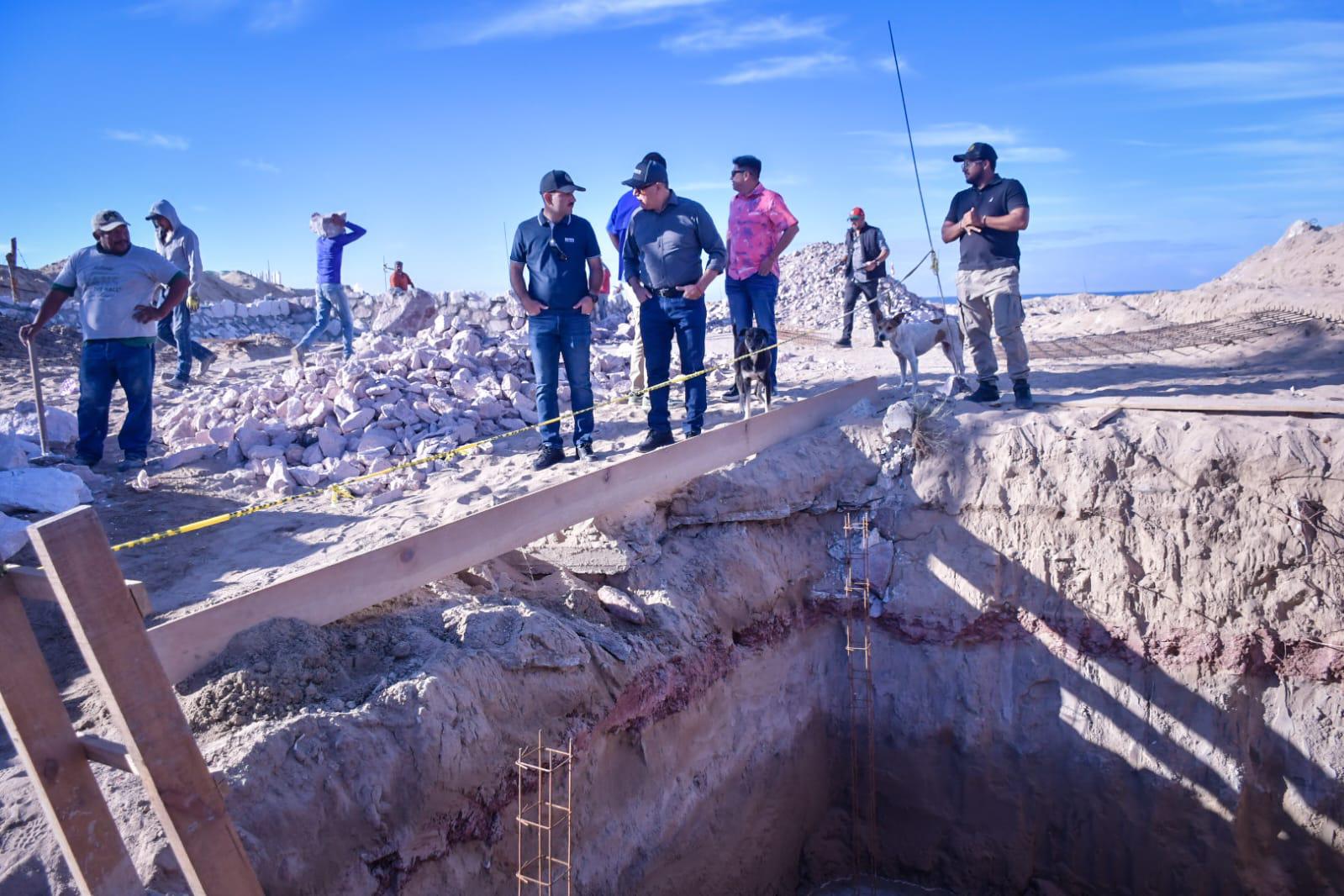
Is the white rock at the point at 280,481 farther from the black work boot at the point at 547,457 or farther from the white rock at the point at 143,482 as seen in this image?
the black work boot at the point at 547,457

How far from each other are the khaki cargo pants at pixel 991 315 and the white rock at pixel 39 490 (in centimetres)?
602

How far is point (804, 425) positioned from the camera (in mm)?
6195

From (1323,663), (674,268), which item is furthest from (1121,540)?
(674,268)

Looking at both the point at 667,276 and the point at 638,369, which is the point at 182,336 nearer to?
the point at 638,369

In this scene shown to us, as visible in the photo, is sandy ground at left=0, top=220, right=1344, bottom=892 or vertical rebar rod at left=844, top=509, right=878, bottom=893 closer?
sandy ground at left=0, top=220, right=1344, bottom=892

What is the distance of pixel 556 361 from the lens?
20.5 feet

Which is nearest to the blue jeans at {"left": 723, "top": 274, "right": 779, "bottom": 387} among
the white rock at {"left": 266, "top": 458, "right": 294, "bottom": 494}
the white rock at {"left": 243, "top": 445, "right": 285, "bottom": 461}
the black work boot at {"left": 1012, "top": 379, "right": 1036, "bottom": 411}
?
the black work boot at {"left": 1012, "top": 379, "right": 1036, "bottom": 411}

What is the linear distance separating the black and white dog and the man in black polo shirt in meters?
1.49

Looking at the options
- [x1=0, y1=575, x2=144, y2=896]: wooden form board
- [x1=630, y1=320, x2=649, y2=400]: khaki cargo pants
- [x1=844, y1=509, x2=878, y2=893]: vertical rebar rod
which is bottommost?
[x1=844, y1=509, x2=878, y2=893]: vertical rebar rod

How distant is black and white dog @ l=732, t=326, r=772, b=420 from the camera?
20.6ft

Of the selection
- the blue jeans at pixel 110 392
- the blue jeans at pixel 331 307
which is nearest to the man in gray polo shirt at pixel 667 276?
the blue jeans at pixel 110 392

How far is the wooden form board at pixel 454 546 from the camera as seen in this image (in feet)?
10.9

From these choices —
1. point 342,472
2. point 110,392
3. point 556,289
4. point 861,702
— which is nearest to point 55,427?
point 110,392

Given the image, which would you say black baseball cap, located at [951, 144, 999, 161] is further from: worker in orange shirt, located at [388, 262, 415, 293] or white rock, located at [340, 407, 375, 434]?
worker in orange shirt, located at [388, 262, 415, 293]
